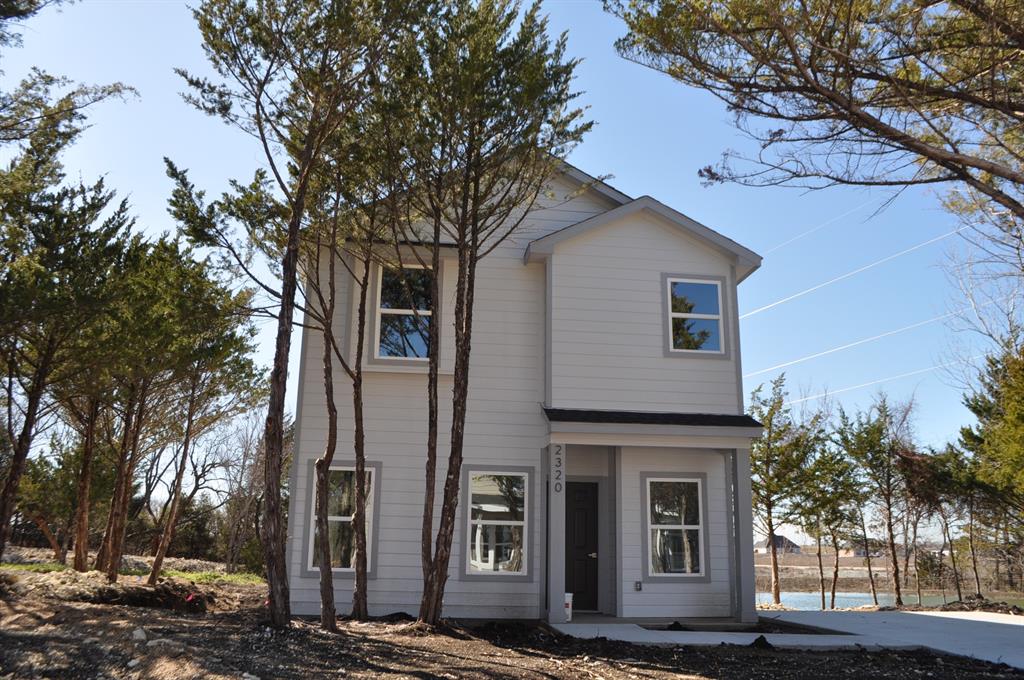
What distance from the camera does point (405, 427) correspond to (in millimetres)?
11344

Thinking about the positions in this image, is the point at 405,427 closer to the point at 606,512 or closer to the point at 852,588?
the point at 606,512

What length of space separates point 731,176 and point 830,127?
110cm

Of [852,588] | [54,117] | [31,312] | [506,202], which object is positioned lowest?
[852,588]

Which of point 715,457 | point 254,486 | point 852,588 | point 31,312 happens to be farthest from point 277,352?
point 852,588

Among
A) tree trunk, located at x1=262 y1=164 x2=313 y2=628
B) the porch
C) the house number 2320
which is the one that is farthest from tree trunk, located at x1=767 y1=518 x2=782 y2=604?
tree trunk, located at x1=262 y1=164 x2=313 y2=628

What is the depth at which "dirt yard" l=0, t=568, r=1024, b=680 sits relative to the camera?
6.14 meters

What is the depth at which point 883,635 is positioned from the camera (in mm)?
9430

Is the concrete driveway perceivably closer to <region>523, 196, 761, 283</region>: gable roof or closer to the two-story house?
the two-story house

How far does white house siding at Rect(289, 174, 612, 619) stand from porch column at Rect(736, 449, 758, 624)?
2.92 metres

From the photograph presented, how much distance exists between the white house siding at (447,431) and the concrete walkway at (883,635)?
1.72 metres

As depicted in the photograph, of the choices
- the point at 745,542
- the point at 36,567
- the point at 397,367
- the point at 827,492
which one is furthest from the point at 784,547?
the point at 36,567

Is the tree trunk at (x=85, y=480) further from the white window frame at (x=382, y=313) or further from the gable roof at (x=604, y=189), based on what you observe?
the gable roof at (x=604, y=189)

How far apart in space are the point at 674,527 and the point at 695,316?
11.0 feet

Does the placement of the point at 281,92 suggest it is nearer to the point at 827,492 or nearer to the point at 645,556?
the point at 645,556
